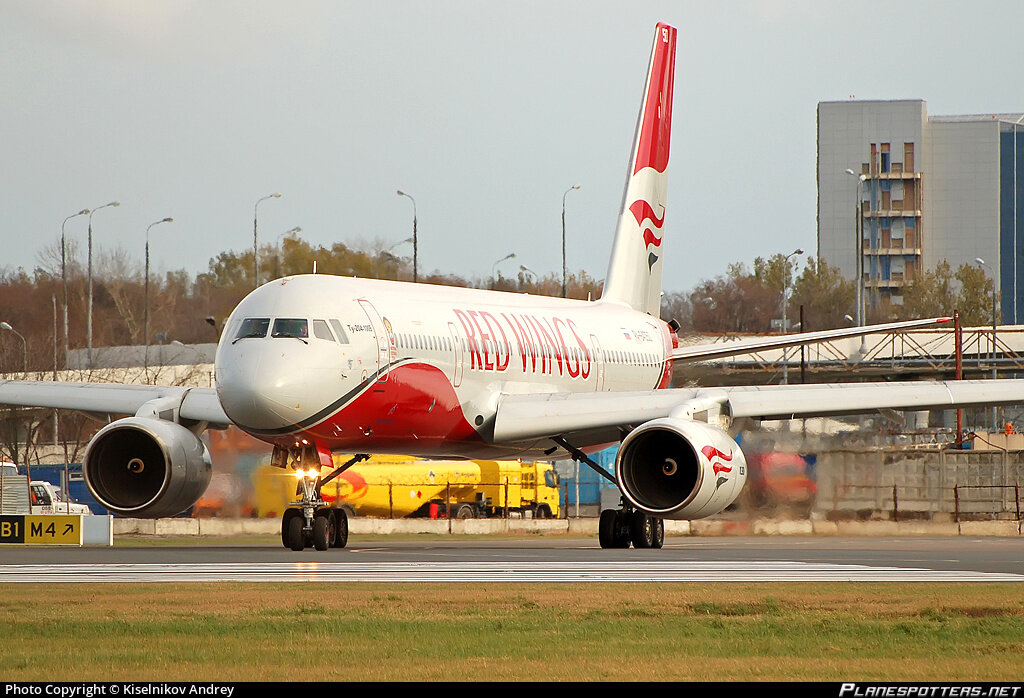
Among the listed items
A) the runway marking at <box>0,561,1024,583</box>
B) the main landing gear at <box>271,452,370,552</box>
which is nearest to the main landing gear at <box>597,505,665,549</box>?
the main landing gear at <box>271,452,370,552</box>

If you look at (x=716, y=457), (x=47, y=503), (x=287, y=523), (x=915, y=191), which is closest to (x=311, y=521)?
(x=287, y=523)

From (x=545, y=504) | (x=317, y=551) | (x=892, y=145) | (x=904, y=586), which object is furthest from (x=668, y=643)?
(x=892, y=145)

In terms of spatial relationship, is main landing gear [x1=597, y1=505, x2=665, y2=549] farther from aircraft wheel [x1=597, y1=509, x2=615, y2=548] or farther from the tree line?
the tree line

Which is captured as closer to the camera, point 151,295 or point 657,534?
point 657,534

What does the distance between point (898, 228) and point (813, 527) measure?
326ft

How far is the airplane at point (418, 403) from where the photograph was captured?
22734 mm

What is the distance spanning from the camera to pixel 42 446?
59.7 meters

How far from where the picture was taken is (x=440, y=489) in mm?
46031

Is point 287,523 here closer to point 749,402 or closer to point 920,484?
point 749,402

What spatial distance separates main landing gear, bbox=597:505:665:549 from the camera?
26016 millimetres

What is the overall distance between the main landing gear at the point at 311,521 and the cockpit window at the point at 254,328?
2.21 metres

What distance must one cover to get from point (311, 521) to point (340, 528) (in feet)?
2.70

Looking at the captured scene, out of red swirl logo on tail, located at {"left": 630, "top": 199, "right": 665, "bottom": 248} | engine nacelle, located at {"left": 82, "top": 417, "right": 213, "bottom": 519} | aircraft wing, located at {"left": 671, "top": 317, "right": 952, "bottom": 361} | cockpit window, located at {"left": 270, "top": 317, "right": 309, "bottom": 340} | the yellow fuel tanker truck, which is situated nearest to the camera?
cockpit window, located at {"left": 270, "top": 317, "right": 309, "bottom": 340}

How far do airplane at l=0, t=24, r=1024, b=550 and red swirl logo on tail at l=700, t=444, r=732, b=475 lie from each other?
0.03m
